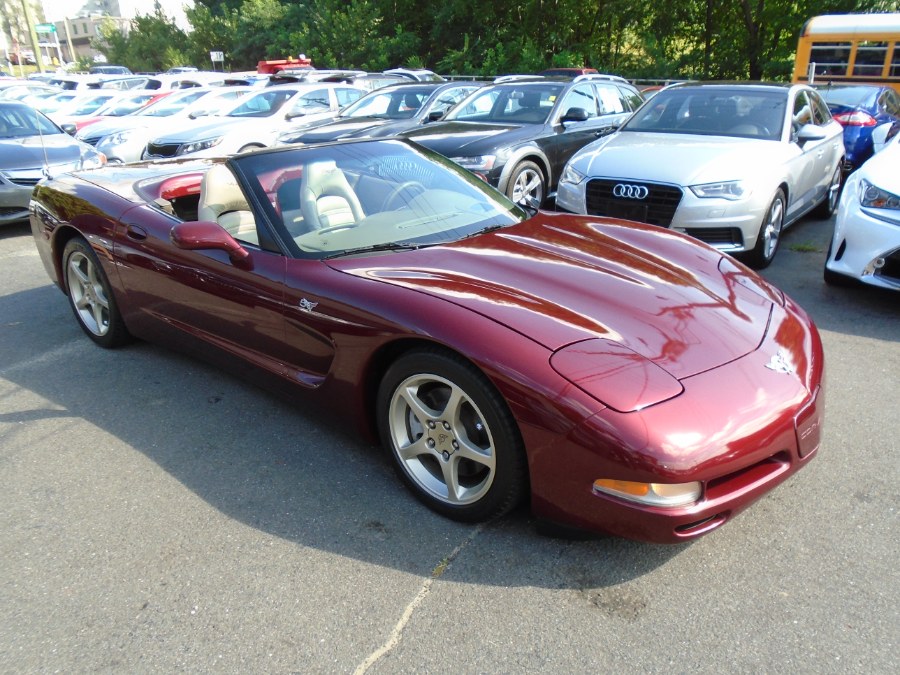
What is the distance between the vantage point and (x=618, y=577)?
2420 millimetres

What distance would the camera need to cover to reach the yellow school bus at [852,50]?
551 inches

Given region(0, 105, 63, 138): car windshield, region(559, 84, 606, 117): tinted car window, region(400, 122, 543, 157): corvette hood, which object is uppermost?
region(0, 105, 63, 138): car windshield

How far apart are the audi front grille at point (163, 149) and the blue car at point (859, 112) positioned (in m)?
9.44

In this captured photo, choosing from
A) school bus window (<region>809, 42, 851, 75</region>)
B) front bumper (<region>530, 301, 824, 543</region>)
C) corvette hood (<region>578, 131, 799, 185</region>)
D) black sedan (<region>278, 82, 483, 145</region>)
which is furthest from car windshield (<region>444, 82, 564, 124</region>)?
school bus window (<region>809, 42, 851, 75</region>)

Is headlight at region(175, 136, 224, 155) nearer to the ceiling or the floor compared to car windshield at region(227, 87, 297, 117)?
nearer to the floor

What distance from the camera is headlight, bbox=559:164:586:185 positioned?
6.21 m

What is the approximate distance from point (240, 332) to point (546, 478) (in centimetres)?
175

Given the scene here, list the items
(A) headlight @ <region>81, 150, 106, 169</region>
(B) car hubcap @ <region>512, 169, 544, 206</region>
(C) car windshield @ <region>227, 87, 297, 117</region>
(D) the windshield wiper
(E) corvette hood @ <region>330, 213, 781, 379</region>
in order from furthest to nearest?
(C) car windshield @ <region>227, 87, 297, 117</region>, (A) headlight @ <region>81, 150, 106, 169</region>, (B) car hubcap @ <region>512, 169, 544, 206</region>, (D) the windshield wiper, (E) corvette hood @ <region>330, 213, 781, 379</region>

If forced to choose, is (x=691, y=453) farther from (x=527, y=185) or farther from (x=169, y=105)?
(x=169, y=105)

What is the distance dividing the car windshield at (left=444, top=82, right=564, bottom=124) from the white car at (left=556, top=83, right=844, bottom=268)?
60.2 inches

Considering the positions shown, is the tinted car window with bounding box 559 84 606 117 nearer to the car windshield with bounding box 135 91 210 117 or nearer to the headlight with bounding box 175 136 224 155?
the headlight with bounding box 175 136 224 155

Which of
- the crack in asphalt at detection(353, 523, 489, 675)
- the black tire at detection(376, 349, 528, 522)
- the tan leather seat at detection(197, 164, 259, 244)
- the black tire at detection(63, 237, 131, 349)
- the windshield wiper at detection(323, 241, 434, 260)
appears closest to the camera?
the crack in asphalt at detection(353, 523, 489, 675)

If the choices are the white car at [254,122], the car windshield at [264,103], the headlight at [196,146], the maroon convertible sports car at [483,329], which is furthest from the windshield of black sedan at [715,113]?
→ the car windshield at [264,103]

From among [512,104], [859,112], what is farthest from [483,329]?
[859,112]
